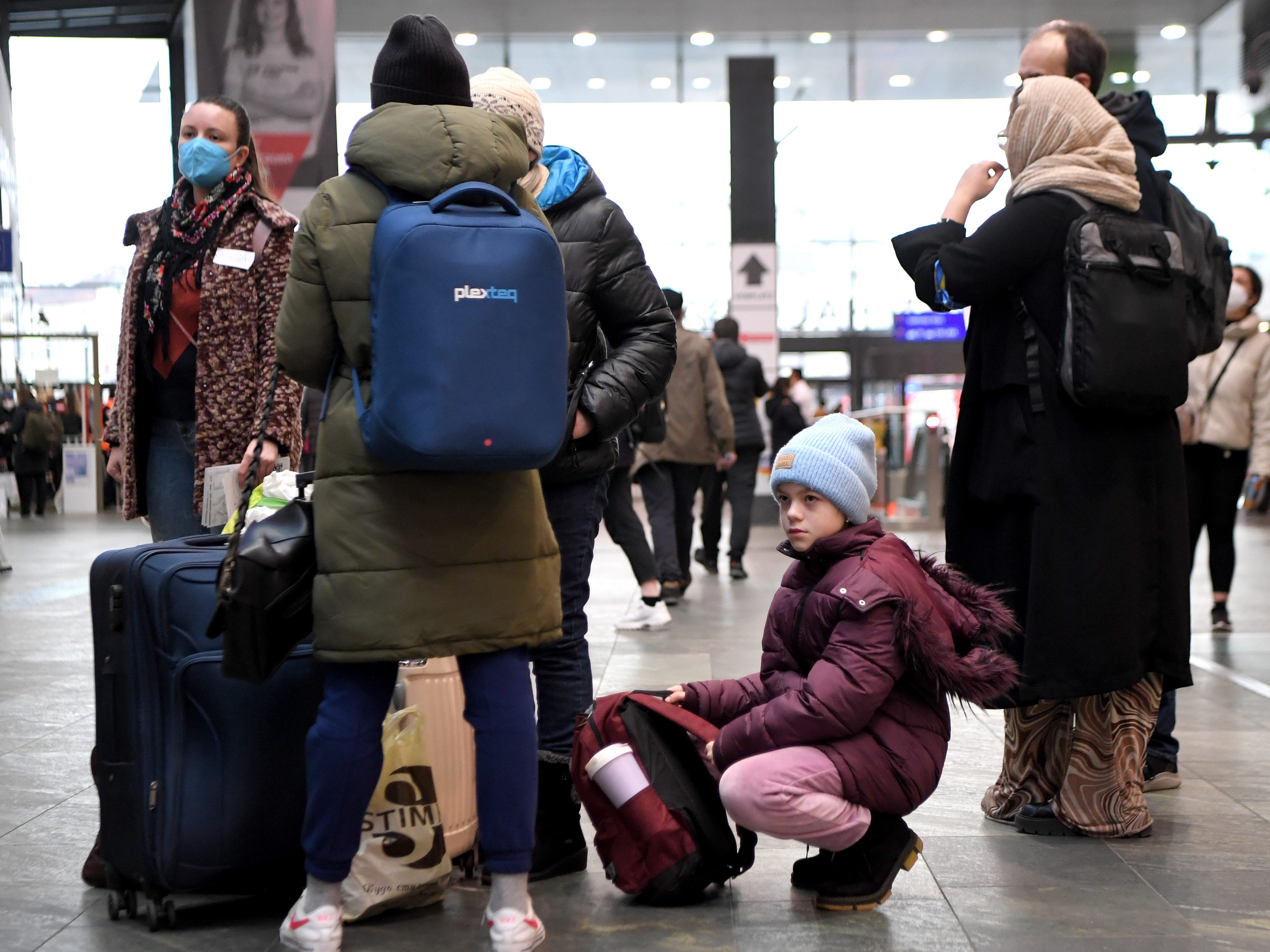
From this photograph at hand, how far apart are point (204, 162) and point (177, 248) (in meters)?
0.22

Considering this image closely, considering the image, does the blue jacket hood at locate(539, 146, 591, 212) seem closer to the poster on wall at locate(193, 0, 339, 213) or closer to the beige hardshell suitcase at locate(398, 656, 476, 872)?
the beige hardshell suitcase at locate(398, 656, 476, 872)

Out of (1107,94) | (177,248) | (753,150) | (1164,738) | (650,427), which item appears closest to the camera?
(177,248)

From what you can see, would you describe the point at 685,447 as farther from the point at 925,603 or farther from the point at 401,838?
the point at 401,838

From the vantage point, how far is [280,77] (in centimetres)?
924

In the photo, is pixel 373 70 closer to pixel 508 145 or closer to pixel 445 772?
pixel 508 145

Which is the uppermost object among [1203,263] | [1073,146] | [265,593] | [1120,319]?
[1073,146]

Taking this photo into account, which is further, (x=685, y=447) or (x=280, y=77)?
(x=280, y=77)

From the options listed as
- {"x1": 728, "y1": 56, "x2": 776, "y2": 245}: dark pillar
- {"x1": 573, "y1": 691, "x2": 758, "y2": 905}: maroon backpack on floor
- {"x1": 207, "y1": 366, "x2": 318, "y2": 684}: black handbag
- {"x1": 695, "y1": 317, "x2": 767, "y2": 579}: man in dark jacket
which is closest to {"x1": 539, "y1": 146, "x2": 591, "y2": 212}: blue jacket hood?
{"x1": 207, "y1": 366, "x2": 318, "y2": 684}: black handbag

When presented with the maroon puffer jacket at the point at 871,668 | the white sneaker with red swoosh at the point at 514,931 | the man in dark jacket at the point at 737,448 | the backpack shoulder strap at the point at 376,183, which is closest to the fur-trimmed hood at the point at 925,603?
the maroon puffer jacket at the point at 871,668

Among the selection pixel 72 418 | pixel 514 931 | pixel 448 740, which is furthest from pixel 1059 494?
pixel 72 418

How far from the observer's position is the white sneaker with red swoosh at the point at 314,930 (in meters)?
2.40

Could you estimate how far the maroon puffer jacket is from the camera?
2.60 metres

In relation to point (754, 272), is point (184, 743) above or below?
below

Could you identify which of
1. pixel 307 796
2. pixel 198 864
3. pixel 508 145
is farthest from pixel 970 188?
pixel 198 864
